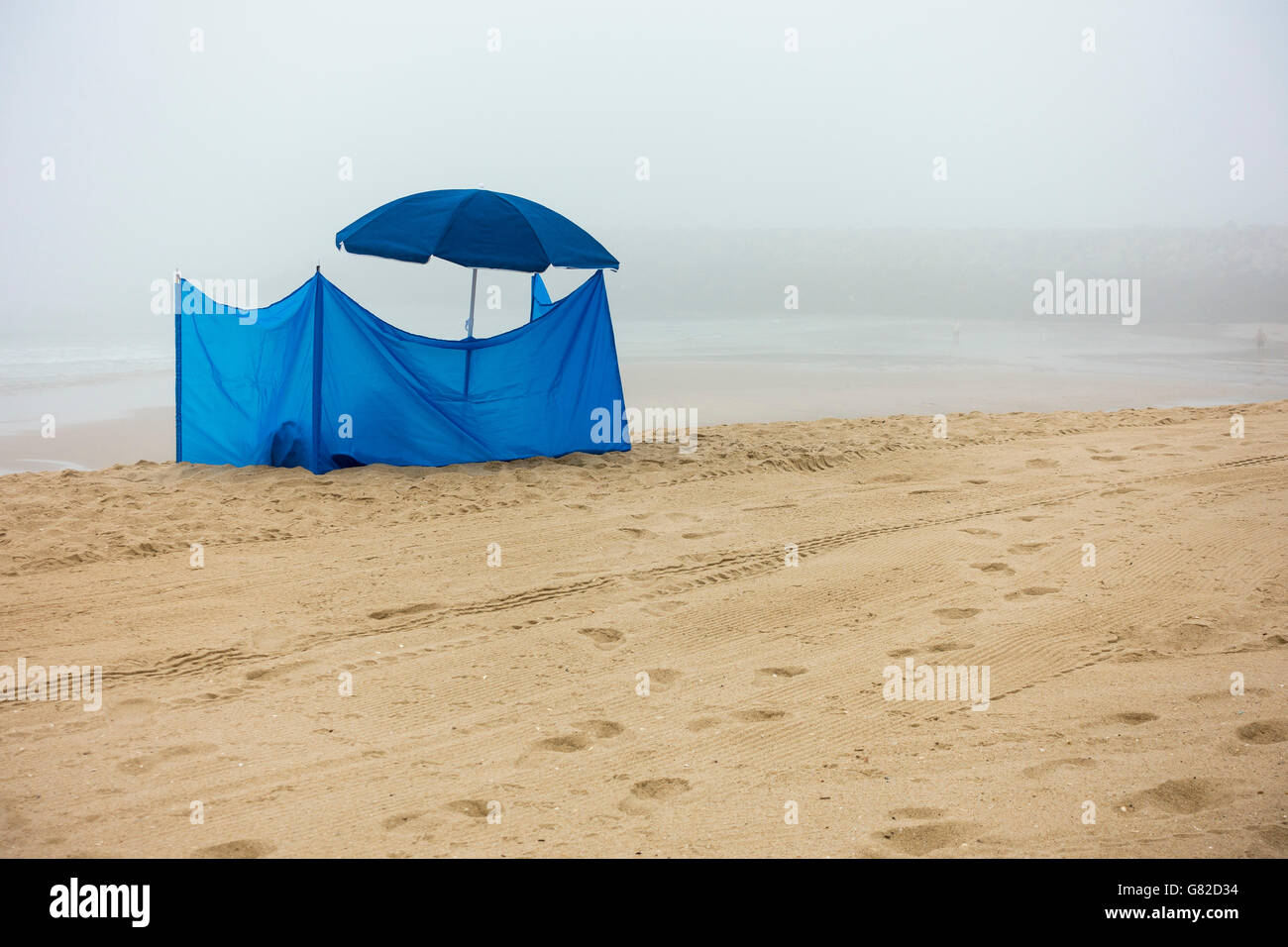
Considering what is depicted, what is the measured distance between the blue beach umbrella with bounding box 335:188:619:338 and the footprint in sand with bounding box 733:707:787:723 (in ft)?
18.8

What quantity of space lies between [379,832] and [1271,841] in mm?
3104

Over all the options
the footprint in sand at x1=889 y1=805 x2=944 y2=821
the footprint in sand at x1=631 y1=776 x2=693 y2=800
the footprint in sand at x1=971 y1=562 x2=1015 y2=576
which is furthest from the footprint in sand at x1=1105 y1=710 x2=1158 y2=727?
the footprint in sand at x1=971 y1=562 x2=1015 y2=576

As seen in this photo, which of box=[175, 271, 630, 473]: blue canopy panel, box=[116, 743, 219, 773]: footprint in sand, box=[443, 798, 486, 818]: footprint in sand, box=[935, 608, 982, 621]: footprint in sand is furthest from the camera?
box=[175, 271, 630, 473]: blue canopy panel

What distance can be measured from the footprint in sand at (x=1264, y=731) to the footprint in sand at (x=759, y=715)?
1.95 metres

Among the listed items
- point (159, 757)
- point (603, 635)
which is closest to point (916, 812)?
point (603, 635)

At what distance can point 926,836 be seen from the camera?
350cm

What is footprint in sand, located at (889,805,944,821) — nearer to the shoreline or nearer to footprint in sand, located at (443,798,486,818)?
footprint in sand, located at (443,798,486,818)

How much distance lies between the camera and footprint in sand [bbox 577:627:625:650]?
5.54 meters

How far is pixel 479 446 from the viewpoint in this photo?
9.68 metres

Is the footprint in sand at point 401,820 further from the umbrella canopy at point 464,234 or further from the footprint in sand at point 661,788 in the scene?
the umbrella canopy at point 464,234

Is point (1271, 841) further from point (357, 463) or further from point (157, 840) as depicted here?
point (357, 463)

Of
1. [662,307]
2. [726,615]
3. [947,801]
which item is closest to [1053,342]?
[662,307]

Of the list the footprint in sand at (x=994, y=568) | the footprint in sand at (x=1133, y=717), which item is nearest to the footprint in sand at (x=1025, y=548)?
the footprint in sand at (x=994, y=568)

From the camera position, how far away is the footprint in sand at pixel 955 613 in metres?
5.84
